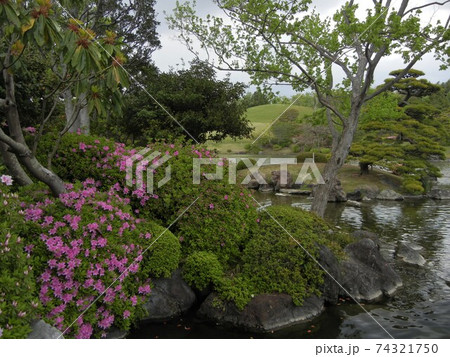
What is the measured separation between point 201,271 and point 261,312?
1176 millimetres

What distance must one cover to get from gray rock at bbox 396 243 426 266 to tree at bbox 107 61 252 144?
10146 mm

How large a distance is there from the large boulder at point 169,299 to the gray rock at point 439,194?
18.8 m

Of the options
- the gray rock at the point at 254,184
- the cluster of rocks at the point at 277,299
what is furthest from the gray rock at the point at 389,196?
the cluster of rocks at the point at 277,299

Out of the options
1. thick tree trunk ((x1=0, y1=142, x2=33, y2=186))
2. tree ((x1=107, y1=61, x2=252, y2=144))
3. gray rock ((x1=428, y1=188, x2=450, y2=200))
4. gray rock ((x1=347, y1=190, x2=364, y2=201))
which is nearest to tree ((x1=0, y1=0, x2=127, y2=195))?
thick tree trunk ((x1=0, y1=142, x2=33, y2=186))

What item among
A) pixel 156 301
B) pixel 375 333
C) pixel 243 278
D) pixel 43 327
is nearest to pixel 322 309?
pixel 375 333

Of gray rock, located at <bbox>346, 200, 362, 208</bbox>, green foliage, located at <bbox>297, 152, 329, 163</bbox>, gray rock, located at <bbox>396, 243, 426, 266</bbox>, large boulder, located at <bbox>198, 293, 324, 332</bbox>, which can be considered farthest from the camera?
green foliage, located at <bbox>297, 152, 329, 163</bbox>

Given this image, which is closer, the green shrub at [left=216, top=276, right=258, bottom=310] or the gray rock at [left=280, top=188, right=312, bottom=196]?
the green shrub at [left=216, top=276, right=258, bottom=310]

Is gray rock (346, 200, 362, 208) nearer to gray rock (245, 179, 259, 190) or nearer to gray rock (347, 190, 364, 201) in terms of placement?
gray rock (347, 190, 364, 201)

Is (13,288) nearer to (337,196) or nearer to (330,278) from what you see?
(330,278)

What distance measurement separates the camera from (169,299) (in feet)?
19.4

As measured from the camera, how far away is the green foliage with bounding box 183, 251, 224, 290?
611 centimetres

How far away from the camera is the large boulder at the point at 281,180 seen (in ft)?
75.5

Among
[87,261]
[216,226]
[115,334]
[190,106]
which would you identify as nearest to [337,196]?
[190,106]

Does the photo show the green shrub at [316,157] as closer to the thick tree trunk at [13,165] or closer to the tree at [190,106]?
the tree at [190,106]
